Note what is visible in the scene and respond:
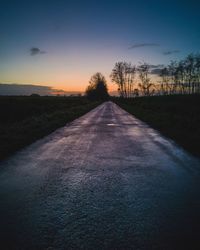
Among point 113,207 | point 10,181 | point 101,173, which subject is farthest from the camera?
point 101,173

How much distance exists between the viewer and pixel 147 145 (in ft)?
28.8

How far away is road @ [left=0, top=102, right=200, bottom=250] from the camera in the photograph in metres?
2.75

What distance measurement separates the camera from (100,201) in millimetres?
3867

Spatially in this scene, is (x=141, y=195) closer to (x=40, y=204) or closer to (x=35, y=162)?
(x=40, y=204)

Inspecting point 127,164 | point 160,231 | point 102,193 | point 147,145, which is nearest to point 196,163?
point 127,164

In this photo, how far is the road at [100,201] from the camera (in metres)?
2.75

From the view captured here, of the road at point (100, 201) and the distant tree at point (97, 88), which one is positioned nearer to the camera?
the road at point (100, 201)

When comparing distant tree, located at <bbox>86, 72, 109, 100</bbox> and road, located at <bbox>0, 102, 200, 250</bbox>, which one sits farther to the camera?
distant tree, located at <bbox>86, 72, 109, 100</bbox>

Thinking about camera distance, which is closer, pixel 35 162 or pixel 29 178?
pixel 29 178

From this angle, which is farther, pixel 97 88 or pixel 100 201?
pixel 97 88

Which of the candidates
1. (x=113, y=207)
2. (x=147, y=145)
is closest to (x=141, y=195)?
(x=113, y=207)

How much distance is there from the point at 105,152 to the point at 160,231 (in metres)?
4.87

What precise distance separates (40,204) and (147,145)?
5918 mm

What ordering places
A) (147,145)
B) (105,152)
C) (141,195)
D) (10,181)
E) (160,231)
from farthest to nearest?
(147,145) < (105,152) < (10,181) < (141,195) < (160,231)
